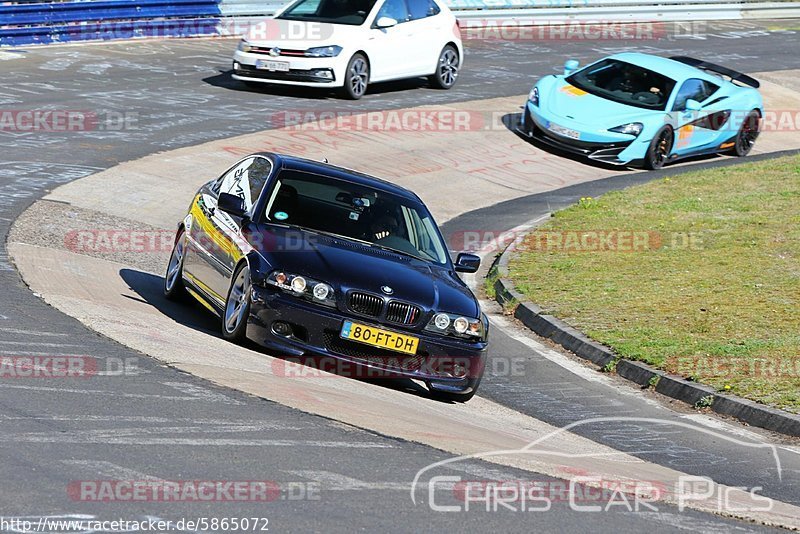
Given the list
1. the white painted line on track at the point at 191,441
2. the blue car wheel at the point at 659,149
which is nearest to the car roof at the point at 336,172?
the white painted line on track at the point at 191,441

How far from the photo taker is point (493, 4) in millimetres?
32625

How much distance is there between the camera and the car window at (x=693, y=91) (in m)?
21.6

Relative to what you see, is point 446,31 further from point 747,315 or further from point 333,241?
point 333,241

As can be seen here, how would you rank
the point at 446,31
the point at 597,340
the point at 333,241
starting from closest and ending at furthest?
the point at 333,241 → the point at 597,340 → the point at 446,31

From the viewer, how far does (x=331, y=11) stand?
22.9 meters

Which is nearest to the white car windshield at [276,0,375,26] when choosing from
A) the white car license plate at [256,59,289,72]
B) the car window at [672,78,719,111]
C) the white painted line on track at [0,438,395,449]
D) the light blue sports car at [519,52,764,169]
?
the white car license plate at [256,59,289,72]

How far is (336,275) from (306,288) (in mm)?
239

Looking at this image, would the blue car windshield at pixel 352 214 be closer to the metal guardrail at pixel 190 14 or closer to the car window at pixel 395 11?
the car window at pixel 395 11

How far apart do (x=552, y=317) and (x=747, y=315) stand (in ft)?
6.00

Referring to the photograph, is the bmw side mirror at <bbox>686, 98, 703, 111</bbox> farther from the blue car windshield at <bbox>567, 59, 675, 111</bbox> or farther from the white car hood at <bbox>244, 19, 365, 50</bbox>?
the white car hood at <bbox>244, 19, 365, 50</bbox>

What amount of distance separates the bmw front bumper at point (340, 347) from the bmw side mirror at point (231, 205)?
1093mm

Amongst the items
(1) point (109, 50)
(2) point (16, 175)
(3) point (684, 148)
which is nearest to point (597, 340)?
(2) point (16, 175)

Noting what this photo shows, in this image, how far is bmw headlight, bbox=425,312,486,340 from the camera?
9.30 metres

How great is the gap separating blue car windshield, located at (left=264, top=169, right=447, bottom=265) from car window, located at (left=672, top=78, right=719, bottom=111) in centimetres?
1191
